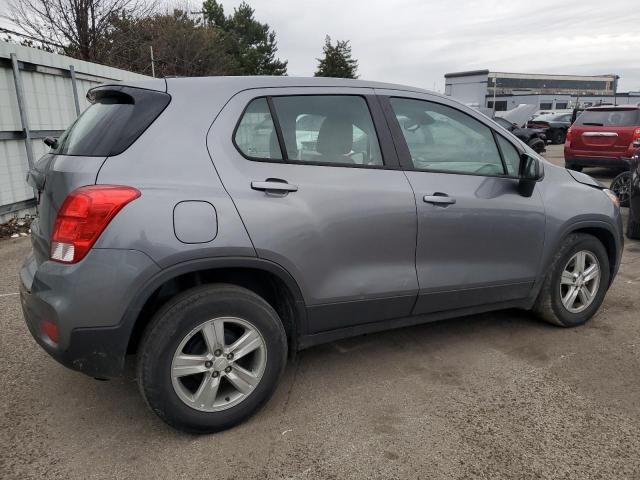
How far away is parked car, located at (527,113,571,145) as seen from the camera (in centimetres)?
2348

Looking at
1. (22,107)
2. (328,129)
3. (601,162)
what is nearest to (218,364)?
(328,129)

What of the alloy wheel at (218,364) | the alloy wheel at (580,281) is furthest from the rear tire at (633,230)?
the alloy wheel at (218,364)

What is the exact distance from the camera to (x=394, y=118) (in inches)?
117

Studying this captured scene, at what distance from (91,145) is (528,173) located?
8.21 feet

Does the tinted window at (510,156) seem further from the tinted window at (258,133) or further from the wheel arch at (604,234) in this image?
the tinted window at (258,133)

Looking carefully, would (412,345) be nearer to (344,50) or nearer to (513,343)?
(513,343)

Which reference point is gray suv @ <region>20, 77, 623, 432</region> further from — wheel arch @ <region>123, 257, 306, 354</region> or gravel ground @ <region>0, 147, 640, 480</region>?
gravel ground @ <region>0, 147, 640, 480</region>

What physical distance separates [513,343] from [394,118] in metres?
1.78

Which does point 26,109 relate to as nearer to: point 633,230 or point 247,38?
point 633,230

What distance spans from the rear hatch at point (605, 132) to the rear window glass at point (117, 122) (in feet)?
36.5

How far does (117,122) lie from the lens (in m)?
2.40

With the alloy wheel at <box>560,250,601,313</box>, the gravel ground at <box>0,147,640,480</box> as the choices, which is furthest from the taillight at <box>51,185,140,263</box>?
the alloy wheel at <box>560,250,601,313</box>

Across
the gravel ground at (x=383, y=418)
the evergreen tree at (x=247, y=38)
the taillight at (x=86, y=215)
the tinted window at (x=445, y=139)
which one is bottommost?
the gravel ground at (x=383, y=418)

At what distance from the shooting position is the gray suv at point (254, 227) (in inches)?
88.0
